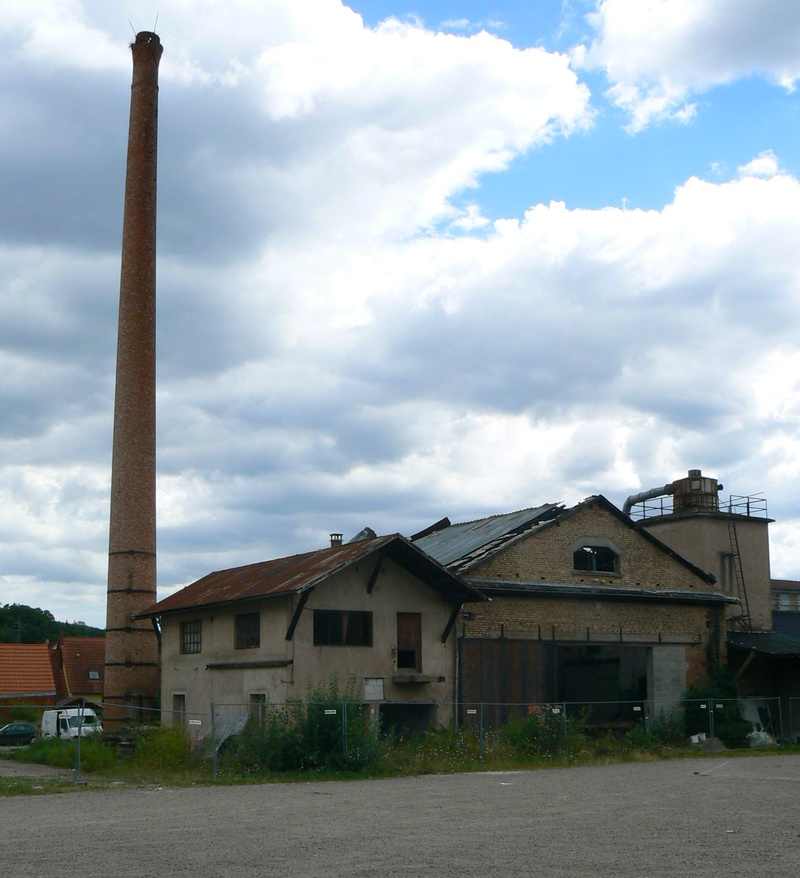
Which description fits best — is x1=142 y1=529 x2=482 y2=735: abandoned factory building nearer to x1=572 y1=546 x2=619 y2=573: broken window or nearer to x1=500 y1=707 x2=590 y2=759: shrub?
x1=500 y1=707 x2=590 y2=759: shrub

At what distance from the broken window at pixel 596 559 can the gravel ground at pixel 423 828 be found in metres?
12.1

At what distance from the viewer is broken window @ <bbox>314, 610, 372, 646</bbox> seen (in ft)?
88.3

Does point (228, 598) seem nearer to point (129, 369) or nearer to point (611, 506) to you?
point (129, 369)

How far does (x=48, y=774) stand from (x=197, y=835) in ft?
45.6

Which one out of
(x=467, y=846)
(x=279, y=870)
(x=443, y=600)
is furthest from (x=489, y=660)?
(x=279, y=870)

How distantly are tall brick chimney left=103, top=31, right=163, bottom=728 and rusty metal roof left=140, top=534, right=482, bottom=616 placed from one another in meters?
2.54

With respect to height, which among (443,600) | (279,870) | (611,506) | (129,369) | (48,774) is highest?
(129,369)

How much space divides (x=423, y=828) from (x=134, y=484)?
22614 millimetres

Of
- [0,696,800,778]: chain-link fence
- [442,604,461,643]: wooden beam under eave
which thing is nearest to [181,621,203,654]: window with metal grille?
[0,696,800,778]: chain-link fence

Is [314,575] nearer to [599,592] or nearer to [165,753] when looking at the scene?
[165,753]

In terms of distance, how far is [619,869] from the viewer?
10.7 metres

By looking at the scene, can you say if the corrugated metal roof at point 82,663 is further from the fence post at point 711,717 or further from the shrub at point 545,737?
the shrub at point 545,737

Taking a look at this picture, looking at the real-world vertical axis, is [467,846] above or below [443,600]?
below

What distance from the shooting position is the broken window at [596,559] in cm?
3369
